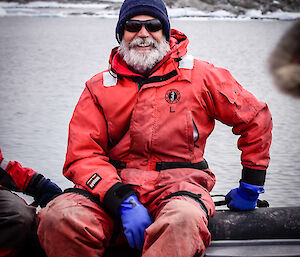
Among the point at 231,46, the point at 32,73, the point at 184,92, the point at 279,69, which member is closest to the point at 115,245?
the point at 184,92

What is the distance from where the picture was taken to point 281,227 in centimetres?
132

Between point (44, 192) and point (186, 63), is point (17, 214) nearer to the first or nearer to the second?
point (44, 192)

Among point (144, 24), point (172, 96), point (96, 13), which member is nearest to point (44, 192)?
point (172, 96)

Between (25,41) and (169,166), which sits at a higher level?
(169,166)

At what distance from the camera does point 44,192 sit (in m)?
1.50

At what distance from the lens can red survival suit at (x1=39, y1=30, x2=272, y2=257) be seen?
125 cm

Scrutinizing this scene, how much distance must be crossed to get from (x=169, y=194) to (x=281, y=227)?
0.45 m

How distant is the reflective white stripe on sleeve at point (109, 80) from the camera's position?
1322mm

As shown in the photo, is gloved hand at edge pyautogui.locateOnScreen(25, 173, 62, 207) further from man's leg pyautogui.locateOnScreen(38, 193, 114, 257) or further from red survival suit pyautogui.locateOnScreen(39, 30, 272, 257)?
man's leg pyautogui.locateOnScreen(38, 193, 114, 257)

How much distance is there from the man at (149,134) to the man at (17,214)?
0.13 meters

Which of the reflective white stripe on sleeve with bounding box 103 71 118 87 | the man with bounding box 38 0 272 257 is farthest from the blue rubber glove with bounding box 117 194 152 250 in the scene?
the reflective white stripe on sleeve with bounding box 103 71 118 87

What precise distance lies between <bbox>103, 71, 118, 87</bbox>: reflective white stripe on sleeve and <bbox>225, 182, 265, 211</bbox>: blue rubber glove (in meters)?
0.58

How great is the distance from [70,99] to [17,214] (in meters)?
2.37

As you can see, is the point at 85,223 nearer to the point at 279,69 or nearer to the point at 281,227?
the point at 281,227
